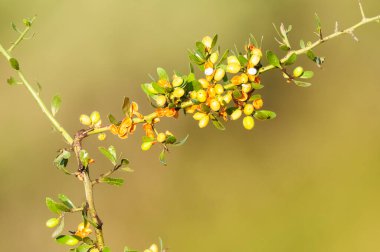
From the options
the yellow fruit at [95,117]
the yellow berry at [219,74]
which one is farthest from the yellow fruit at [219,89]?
the yellow fruit at [95,117]

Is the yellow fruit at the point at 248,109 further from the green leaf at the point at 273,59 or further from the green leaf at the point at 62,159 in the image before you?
the green leaf at the point at 62,159

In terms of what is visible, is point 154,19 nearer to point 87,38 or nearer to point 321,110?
point 87,38

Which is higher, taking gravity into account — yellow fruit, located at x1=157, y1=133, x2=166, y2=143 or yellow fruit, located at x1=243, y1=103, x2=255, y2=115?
yellow fruit, located at x1=243, y1=103, x2=255, y2=115

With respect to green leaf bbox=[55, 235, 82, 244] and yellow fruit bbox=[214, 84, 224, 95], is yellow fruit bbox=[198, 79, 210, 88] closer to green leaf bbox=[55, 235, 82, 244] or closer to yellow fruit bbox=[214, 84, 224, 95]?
yellow fruit bbox=[214, 84, 224, 95]

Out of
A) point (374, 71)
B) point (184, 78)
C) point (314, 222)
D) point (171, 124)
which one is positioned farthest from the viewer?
point (374, 71)

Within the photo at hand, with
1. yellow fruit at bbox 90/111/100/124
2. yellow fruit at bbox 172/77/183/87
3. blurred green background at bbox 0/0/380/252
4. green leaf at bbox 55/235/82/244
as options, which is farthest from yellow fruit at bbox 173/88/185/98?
blurred green background at bbox 0/0/380/252

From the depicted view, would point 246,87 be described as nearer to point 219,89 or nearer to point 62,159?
point 219,89

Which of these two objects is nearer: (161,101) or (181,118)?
(161,101)

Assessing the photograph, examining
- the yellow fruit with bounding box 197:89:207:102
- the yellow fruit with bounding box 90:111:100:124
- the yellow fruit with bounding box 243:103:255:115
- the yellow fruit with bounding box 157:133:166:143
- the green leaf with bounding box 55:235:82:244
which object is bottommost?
the green leaf with bounding box 55:235:82:244

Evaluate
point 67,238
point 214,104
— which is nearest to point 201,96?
point 214,104

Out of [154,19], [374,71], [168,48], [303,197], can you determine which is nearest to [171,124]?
[168,48]

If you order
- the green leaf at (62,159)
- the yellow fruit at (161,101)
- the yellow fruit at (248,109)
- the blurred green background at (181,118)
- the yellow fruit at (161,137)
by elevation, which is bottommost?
the green leaf at (62,159)
